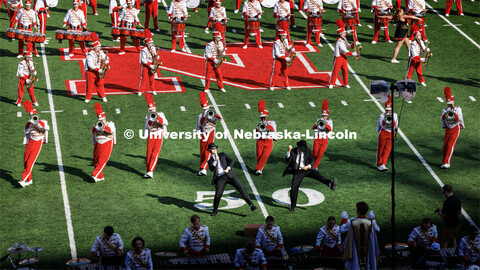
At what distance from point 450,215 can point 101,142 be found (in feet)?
27.0

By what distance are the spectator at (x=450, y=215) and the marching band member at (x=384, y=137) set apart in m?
4.22

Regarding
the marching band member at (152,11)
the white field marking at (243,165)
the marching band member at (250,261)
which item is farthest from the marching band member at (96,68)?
the marching band member at (250,261)

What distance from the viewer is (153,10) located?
3238cm

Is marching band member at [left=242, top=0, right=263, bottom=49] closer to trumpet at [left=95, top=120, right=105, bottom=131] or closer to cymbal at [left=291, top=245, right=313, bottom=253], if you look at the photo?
trumpet at [left=95, top=120, right=105, bottom=131]

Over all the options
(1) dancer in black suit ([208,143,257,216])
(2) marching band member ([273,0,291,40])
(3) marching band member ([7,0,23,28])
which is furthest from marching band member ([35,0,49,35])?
(1) dancer in black suit ([208,143,257,216])

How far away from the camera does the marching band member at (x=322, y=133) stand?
21875mm

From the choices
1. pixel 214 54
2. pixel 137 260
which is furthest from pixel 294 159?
pixel 214 54

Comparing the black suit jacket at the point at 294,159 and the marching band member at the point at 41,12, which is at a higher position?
the marching band member at the point at 41,12

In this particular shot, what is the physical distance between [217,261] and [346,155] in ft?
24.3

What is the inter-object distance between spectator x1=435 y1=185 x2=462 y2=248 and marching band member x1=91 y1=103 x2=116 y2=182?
311 inches

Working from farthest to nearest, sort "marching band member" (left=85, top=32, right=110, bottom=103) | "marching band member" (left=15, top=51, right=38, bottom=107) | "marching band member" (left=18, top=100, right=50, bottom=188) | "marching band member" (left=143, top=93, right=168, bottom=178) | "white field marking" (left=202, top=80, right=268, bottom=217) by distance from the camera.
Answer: "marching band member" (left=85, top=32, right=110, bottom=103) → "marching band member" (left=15, top=51, right=38, bottom=107) → "marching band member" (left=143, top=93, right=168, bottom=178) → "marching band member" (left=18, top=100, right=50, bottom=188) → "white field marking" (left=202, top=80, right=268, bottom=217)

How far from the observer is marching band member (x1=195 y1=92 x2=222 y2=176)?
21.8 metres

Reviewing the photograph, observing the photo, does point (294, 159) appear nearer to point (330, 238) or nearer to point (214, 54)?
point (330, 238)

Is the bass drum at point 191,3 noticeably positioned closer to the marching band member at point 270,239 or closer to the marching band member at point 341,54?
the marching band member at point 341,54
